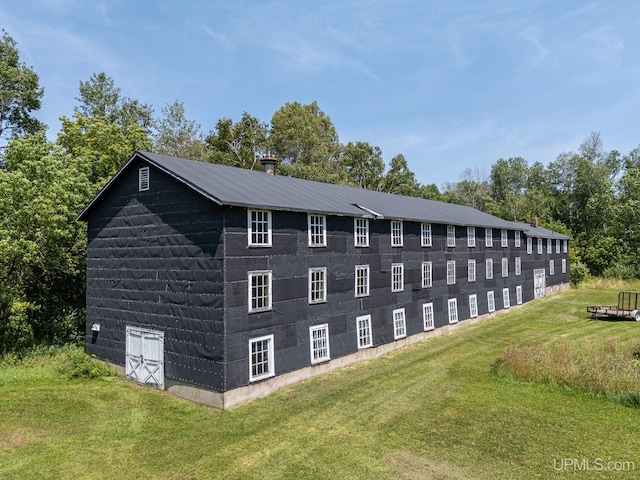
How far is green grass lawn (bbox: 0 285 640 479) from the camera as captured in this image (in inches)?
500

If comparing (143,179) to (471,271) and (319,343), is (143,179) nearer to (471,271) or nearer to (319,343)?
(319,343)

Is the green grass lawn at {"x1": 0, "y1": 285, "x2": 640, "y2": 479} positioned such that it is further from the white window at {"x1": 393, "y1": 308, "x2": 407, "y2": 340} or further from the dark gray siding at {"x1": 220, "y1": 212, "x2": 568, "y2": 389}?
the white window at {"x1": 393, "y1": 308, "x2": 407, "y2": 340}

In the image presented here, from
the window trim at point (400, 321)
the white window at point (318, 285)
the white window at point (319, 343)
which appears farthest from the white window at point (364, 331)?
the white window at point (318, 285)

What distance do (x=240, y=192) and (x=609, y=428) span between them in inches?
650

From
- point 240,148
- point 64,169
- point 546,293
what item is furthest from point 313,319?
point 240,148

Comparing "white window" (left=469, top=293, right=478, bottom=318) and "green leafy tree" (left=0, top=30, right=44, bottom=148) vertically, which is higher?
"green leafy tree" (left=0, top=30, right=44, bottom=148)

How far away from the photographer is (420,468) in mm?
12570

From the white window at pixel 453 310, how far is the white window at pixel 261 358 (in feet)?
58.7

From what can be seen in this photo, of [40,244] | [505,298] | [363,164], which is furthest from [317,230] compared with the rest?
[363,164]

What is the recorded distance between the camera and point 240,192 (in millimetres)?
19203

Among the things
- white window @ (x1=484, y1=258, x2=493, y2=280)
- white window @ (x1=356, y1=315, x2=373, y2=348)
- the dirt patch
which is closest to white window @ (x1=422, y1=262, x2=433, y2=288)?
white window @ (x1=356, y1=315, x2=373, y2=348)

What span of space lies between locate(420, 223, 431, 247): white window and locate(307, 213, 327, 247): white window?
Result: 10216 mm

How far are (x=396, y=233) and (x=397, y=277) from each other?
2803mm

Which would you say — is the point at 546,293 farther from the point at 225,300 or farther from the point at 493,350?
the point at 225,300
